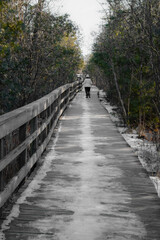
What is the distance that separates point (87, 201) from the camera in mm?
4805

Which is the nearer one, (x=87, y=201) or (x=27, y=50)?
(x=87, y=201)

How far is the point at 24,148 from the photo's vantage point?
5.25 metres

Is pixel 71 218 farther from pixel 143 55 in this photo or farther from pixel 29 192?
pixel 143 55

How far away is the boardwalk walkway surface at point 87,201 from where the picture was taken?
383 cm

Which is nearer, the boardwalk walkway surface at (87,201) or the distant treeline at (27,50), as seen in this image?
the boardwalk walkway surface at (87,201)

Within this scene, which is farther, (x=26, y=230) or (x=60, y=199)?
(x=60, y=199)

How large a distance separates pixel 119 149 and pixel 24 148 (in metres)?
3.64

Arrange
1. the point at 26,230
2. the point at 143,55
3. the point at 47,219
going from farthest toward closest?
the point at 143,55, the point at 47,219, the point at 26,230

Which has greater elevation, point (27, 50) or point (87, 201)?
point (27, 50)

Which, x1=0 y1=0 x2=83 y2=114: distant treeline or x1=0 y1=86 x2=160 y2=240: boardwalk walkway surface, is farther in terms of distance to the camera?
x1=0 y1=0 x2=83 y2=114: distant treeline

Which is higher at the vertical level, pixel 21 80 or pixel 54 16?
pixel 54 16

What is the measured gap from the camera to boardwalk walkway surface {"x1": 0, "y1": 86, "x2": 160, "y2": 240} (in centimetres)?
383

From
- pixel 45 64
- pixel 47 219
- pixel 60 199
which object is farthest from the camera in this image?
pixel 45 64

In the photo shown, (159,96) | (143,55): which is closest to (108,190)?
(159,96)
